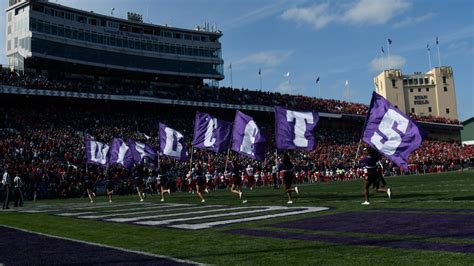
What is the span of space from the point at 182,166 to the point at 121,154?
36.5ft

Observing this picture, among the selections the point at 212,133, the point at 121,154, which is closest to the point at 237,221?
the point at 212,133

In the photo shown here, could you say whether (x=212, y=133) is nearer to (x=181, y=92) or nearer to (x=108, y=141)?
(x=108, y=141)

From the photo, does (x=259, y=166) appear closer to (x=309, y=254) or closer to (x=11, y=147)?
(x=11, y=147)

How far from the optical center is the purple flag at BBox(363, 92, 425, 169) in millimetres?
14445

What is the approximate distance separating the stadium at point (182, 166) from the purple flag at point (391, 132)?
0.12 meters

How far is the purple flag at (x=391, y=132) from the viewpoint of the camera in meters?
14.4

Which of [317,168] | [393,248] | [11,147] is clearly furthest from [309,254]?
[317,168]

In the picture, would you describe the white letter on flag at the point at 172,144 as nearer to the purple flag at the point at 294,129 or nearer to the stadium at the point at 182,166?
the stadium at the point at 182,166

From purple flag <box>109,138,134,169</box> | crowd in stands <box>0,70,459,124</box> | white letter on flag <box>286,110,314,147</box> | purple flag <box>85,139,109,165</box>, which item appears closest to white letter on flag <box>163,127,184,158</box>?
purple flag <box>109,138,134,169</box>

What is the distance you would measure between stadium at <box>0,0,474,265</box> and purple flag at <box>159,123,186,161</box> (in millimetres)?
82

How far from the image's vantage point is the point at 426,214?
11.1 meters

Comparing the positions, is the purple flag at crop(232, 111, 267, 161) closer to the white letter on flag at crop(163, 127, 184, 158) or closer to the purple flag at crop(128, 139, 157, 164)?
the white letter on flag at crop(163, 127, 184, 158)

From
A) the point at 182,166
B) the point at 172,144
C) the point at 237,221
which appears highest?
the point at 172,144

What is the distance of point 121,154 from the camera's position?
98.7 feet
